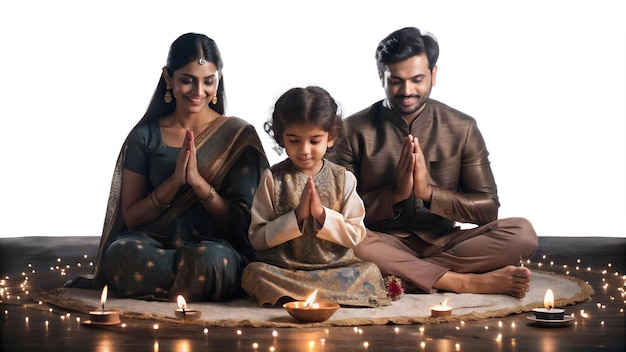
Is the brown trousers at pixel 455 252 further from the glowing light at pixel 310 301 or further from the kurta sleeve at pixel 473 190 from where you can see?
the glowing light at pixel 310 301

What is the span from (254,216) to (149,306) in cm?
63

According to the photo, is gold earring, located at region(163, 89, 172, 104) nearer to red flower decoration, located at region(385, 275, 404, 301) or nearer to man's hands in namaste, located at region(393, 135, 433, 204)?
man's hands in namaste, located at region(393, 135, 433, 204)

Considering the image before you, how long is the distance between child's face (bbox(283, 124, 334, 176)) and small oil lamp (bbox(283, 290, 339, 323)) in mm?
717

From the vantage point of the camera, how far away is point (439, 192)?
224 inches

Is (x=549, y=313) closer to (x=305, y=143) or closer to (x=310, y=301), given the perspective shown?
(x=310, y=301)

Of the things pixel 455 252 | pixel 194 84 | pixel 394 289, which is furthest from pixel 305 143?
pixel 455 252

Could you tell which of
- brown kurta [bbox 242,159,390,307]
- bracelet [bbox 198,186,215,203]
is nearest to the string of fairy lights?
brown kurta [bbox 242,159,390,307]

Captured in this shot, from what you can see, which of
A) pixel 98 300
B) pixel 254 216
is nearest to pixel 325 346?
pixel 254 216

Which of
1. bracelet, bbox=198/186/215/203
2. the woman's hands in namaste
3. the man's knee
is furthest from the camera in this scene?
the man's knee

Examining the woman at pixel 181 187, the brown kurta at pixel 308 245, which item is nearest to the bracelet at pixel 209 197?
the woman at pixel 181 187

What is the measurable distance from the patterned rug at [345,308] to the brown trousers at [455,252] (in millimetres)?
150

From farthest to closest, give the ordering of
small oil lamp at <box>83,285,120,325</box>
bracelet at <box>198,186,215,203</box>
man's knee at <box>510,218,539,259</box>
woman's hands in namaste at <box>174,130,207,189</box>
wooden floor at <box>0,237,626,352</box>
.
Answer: man's knee at <box>510,218,539,259</box>, bracelet at <box>198,186,215,203</box>, woman's hands in namaste at <box>174,130,207,189</box>, small oil lamp at <box>83,285,120,325</box>, wooden floor at <box>0,237,626,352</box>

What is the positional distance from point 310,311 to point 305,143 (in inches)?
32.8

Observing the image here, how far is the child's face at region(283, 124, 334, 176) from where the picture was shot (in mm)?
5125
